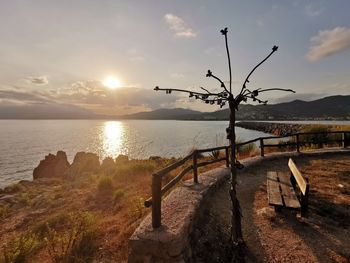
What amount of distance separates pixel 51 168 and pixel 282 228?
85.6 ft

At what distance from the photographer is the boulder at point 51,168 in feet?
83.0

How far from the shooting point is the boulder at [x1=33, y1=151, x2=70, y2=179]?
2530 centimetres

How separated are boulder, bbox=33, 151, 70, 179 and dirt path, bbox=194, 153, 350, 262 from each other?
2262 cm

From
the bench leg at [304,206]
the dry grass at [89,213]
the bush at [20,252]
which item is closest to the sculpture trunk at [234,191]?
the dry grass at [89,213]

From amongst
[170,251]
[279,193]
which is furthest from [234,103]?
[279,193]

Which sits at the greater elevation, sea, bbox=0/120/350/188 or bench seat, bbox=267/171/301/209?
bench seat, bbox=267/171/301/209

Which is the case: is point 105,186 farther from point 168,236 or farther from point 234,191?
point 234,191

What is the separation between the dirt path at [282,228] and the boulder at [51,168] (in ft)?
74.2

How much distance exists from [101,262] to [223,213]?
2.93m

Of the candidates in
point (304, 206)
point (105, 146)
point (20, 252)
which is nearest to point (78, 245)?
point (20, 252)

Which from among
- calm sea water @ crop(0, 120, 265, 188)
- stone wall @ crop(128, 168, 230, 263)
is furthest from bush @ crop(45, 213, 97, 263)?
calm sea water @ crop(0, 120, 265, 188)

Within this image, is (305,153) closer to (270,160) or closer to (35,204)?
(270,160)

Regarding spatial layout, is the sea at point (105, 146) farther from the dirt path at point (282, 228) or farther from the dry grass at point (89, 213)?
the dirt path at point (282, 228)

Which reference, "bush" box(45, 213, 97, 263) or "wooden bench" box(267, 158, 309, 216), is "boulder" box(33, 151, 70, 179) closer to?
"bush" box(45, 213, 97, 263)
